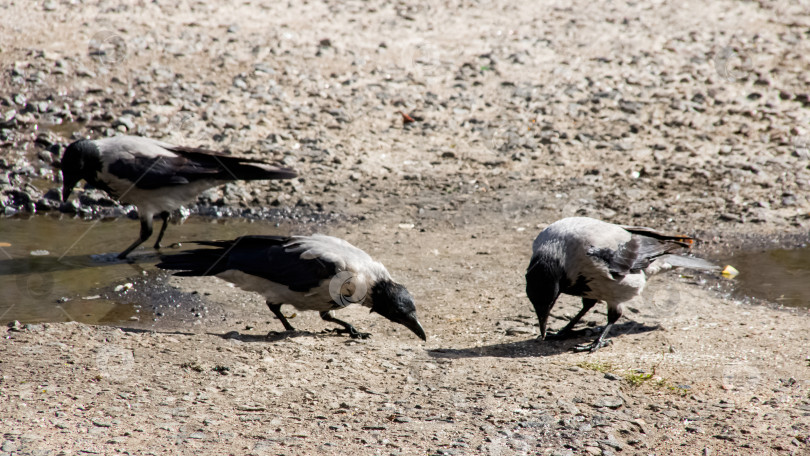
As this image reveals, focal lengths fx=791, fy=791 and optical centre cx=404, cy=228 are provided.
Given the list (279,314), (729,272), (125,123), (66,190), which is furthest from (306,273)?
(125,123)

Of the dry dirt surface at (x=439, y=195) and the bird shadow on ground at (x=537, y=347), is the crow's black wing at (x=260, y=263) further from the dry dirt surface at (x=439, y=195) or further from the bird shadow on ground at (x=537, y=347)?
the bird shadow on ground at (x=537, y=347)

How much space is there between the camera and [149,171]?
24.6 feet

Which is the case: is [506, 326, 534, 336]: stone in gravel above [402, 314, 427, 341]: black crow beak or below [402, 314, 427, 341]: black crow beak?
below

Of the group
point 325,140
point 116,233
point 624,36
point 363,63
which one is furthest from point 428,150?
point 624,36

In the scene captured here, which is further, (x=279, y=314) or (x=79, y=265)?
(x=79, y=265)

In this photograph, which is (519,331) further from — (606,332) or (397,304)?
(397,304)

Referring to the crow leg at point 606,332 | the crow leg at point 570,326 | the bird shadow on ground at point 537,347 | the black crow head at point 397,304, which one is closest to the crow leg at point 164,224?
the black crow head at point 397,304

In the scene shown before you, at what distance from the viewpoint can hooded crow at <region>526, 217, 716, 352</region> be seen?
533 centimetres

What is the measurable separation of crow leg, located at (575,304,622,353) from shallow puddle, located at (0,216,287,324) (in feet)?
11.1

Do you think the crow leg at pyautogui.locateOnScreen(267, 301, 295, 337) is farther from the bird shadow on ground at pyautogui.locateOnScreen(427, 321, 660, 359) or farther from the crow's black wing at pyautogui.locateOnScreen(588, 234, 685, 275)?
the crow's black wing at pyautogui.locateOnScreen(588, 234, 685, 275)

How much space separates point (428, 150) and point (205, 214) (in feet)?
9.28

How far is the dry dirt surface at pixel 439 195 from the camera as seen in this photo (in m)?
4.33

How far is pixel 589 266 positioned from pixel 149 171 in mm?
4270

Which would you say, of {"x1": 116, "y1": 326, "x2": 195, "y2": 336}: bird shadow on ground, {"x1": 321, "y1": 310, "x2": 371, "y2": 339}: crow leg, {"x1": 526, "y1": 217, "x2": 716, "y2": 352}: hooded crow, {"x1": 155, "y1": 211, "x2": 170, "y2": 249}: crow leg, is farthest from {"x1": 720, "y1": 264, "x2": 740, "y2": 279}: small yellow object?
{"x1": 155, "y1": 211, "x2": 170, "y2": 249}: crow leg
